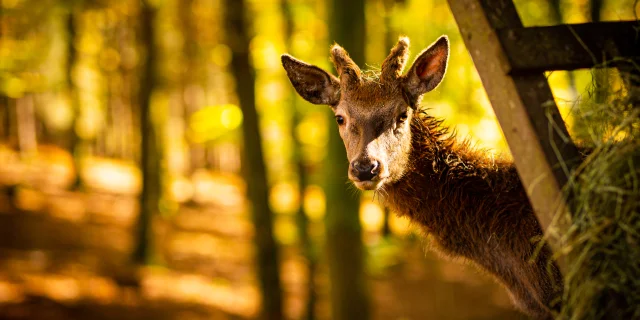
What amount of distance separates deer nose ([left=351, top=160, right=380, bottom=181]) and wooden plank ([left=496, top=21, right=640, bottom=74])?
5.48 feet

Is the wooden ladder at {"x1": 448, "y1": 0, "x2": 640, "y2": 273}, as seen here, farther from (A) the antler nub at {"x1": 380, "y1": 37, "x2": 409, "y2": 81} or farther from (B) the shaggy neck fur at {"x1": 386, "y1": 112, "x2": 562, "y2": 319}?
(A) the antler nub at {"x1": 380, "y1": 37, "x2": 409, "y2": 81}

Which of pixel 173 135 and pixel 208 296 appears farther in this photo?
pixel 173 135

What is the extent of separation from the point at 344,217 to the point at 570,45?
5382 mm

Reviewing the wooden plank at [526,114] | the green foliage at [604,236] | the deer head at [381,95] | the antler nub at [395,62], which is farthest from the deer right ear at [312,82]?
the green foliage at [604,236]

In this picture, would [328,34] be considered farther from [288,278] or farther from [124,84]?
[124,84]

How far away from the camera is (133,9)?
22891 millimetres

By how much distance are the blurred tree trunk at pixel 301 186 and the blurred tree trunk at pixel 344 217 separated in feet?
15.2

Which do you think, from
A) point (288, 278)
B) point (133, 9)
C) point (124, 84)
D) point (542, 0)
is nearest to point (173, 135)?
point (124, 84)

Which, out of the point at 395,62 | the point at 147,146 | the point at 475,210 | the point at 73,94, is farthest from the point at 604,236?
the point at 73,94

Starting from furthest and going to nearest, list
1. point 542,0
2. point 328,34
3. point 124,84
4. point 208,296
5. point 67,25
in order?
point 124,84, point 67,25, point 208,296, point 542,0, point 328,34

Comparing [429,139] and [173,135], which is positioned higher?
[173,135]

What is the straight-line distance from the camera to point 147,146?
15727 mm

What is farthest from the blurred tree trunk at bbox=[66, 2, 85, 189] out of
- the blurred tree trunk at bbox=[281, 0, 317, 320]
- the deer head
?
the deer head

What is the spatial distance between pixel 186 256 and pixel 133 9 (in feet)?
34.0
